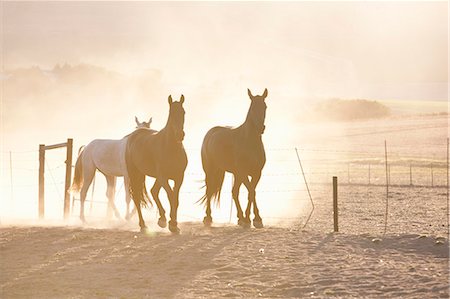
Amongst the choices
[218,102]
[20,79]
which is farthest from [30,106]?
[218,102]

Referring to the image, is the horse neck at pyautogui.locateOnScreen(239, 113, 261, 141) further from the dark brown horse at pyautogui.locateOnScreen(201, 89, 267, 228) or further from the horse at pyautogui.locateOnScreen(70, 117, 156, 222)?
the horse at pyautogui.locateOnScreen(70, 117, 156, 222)

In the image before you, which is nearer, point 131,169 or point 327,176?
point 131,169

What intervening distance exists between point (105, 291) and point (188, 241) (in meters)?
3.53

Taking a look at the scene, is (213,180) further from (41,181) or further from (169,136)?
(41,181)

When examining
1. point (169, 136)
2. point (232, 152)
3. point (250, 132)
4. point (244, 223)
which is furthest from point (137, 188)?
point (250, 132)

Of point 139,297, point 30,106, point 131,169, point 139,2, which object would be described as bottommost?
point 139,297

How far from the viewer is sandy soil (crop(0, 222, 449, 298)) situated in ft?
32.7

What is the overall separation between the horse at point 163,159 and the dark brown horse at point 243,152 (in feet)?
3.81

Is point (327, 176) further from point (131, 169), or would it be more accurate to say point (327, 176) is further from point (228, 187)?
point (131, 169)

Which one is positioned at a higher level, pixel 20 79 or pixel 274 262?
pixel 20 79

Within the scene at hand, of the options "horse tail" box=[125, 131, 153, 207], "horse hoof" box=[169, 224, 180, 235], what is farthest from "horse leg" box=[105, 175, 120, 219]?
"horse hoof" box=[169, 224, 180, 235]

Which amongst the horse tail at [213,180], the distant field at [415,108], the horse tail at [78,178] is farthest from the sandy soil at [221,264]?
the distant field at [415,108]

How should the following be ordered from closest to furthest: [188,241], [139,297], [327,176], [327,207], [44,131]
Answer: [139,297], [188,241], [327,207], [327,176], [44,131]

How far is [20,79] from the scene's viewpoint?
275 feet
